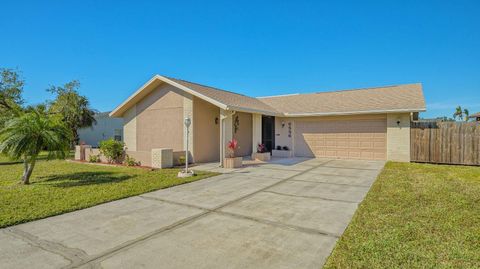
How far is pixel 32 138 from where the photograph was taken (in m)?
7.70

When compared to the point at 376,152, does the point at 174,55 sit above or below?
above

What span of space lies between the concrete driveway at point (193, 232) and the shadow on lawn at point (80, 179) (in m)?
2.74

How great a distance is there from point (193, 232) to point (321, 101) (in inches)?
586

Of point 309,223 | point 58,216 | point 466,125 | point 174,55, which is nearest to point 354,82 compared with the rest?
point 466,125

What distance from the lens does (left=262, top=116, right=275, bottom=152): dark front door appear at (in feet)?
57.5

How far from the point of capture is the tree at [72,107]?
24.1 m

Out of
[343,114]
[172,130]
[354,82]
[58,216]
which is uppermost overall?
[354,82]

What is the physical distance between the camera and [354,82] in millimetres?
22812

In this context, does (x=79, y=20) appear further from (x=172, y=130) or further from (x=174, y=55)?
(x=172, y=130)

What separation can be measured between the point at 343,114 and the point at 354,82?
1035 centimetres

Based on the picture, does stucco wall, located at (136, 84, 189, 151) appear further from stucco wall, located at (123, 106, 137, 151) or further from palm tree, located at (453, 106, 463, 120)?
palm tree, located at (453, 106, 463, 120)

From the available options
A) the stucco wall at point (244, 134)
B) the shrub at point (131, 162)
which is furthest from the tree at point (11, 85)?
the stucco wall at point (244, 134)

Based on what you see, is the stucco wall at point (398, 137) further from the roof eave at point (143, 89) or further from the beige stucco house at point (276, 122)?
the roof eave at point (143, 89)

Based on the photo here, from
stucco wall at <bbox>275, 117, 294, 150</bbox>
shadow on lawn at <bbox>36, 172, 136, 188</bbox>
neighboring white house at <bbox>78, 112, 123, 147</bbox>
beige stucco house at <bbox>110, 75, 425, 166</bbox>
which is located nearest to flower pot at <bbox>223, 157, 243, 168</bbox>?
beige stucco house at <bbox>110, 75, 425, 166</bbox>
